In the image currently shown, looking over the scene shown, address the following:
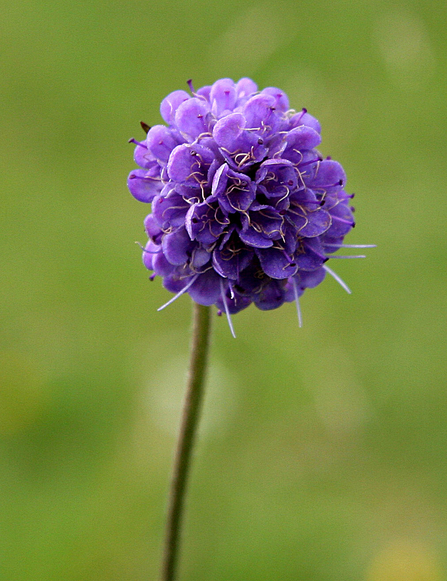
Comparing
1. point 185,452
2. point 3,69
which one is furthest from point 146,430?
point 3,69

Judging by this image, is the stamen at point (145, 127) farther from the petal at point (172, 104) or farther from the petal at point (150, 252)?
the petal at point (150, 252)

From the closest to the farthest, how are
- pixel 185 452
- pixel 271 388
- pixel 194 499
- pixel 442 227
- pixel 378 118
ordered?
pixel 185 452, pixel 194 499, pixel 271 388, pixel 442 227, pixel 378 118

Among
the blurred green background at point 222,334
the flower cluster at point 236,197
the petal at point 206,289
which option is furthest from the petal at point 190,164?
the blurred green background at point 222,334

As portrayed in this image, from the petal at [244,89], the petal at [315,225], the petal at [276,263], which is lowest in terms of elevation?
the petal at [276,263]

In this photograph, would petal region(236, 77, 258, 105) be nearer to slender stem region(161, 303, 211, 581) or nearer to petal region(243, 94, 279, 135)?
petal region(243, 94, 279, 135)

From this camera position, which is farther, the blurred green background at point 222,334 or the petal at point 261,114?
the blurred green background at point 222,334

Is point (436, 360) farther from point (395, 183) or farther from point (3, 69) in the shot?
point (3, 69)

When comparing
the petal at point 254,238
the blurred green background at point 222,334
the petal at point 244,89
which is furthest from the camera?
the blurred green background at point 222,334
